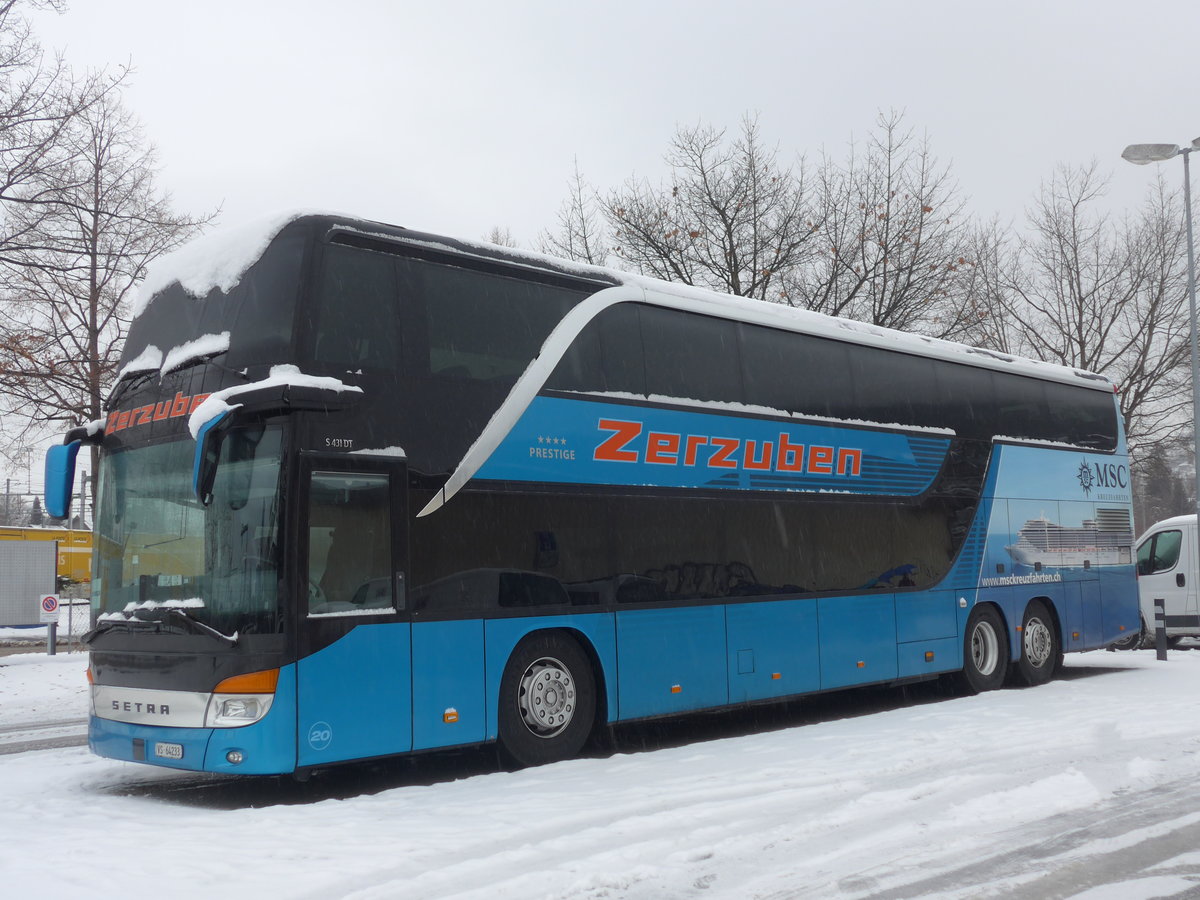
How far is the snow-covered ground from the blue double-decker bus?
0.69 meters

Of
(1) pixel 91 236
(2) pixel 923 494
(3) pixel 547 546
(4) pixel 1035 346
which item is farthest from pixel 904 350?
(4) pixel 1035 346

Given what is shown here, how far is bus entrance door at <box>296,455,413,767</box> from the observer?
8109 millimetres

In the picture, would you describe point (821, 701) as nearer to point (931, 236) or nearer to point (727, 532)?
point (727, 532)

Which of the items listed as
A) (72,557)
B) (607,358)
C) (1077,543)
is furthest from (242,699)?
(72,557)

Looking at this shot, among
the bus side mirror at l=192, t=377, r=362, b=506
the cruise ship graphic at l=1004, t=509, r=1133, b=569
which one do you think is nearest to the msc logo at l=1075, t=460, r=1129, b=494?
the cruise ship graphic at l=1004, t=509, r=1133, b=569

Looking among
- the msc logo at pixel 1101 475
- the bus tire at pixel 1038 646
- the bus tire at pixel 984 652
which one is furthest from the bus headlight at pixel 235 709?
the msc logo at pixel 1101 475

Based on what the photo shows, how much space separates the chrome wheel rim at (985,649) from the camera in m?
15.2

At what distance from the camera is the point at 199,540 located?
8250 millimetres

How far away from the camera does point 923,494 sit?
14047 millimetres

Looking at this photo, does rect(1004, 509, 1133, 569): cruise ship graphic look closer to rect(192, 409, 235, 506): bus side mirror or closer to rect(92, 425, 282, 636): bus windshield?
rect(92, 425, 282, 636): bus windshield

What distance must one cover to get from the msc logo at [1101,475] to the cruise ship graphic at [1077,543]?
41cm

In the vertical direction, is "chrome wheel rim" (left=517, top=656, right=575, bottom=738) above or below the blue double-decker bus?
below

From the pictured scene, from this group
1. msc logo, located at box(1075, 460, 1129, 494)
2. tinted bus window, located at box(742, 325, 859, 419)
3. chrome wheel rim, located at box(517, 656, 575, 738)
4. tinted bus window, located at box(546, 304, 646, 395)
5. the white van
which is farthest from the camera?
the white van

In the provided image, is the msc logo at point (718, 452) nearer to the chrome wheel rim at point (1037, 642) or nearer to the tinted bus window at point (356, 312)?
the tinted bus window at point (356, 312)
